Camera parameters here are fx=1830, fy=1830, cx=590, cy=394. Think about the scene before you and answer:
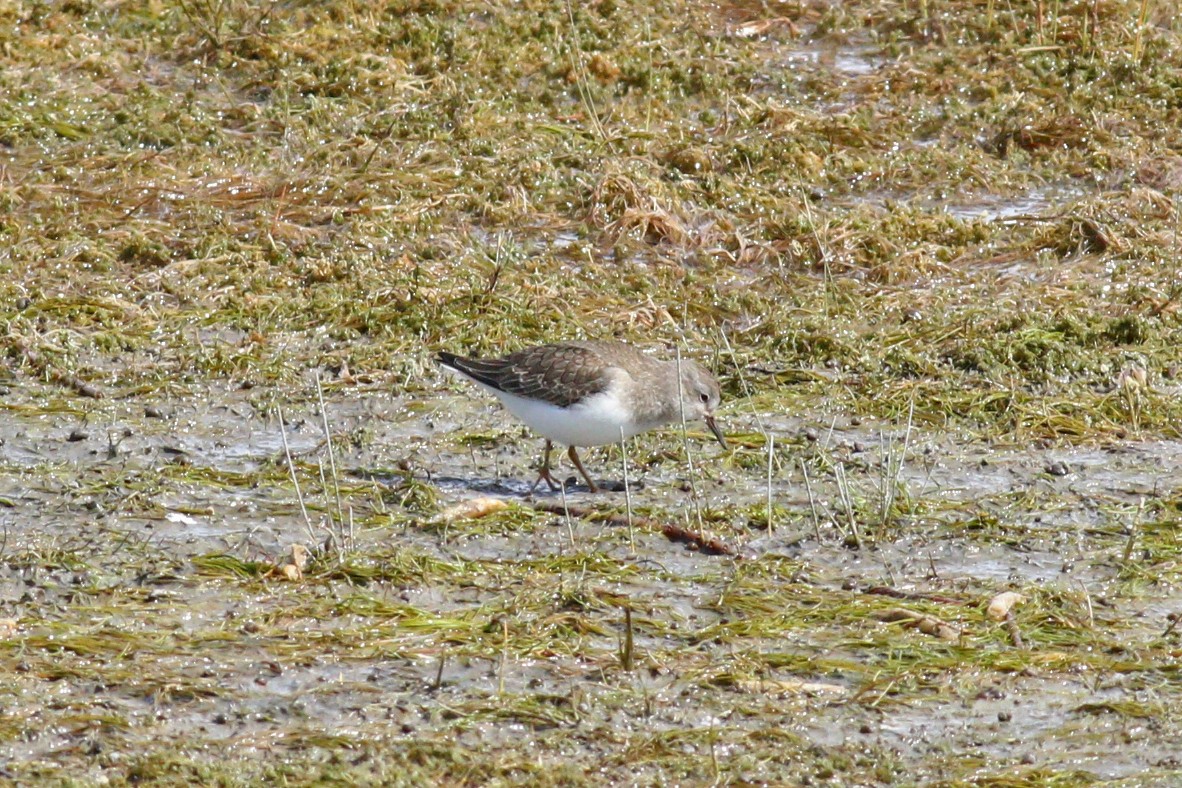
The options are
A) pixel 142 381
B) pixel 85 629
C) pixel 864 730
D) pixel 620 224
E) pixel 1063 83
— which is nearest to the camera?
pixel 864 730

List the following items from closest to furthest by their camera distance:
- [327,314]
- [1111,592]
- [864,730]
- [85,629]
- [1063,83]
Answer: [864,730] → [85,629] → [1111,592] → [327,314] → [1063,83]

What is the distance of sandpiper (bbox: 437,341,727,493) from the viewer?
8.87 m

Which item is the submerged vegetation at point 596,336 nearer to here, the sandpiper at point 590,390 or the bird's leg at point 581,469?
the bird's leg at point 581,469

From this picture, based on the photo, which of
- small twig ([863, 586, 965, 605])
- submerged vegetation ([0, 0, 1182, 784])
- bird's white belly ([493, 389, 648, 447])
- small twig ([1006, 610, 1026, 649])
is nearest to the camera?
submerged vegetation ([0, 0, 1182, 784])

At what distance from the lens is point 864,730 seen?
6.48 meters

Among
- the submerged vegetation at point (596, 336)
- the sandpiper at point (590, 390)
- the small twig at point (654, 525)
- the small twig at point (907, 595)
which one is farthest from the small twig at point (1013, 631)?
the sandpiper at point (590, 390)

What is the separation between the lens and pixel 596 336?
419 inches

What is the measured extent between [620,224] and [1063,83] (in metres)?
3.81

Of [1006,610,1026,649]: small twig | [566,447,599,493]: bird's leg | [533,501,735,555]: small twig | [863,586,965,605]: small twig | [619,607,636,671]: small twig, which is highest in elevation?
[619,607,636,671]: small twig

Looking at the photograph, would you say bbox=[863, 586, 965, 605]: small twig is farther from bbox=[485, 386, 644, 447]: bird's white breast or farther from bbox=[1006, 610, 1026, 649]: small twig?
bbox=[485, 386, 644, 447]: bird's white breast

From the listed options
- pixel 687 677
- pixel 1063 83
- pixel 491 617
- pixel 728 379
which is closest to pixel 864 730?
pixel 687 677

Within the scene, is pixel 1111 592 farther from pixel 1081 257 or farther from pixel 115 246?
pixel 115 246

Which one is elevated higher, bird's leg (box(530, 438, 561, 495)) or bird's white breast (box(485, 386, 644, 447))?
bird's white breast (box(485, 386, 644, 447))

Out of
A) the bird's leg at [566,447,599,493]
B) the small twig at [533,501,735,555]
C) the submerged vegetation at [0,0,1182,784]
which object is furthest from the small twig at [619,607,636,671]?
the bird's leg at [566,447,599,493]
